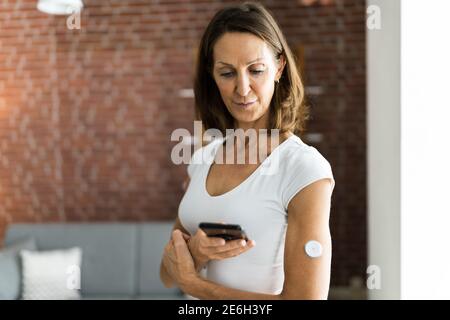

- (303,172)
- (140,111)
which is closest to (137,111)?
(140,111)

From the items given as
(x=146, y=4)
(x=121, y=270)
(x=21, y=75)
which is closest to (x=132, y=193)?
(x=121, y=270)

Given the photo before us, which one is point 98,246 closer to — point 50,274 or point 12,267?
point 50,274

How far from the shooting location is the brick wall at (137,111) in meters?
2.16

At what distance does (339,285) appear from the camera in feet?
7.11

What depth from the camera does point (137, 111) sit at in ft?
7.27

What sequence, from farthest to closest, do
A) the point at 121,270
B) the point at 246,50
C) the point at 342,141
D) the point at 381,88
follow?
the point at 342,141, the point at 121,270, the point at 381,88, the point at 246,50

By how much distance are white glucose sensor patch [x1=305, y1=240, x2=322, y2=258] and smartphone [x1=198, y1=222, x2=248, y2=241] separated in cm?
7

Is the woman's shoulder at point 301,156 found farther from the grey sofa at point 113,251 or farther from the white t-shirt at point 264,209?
the grey sofa at point 113,251
